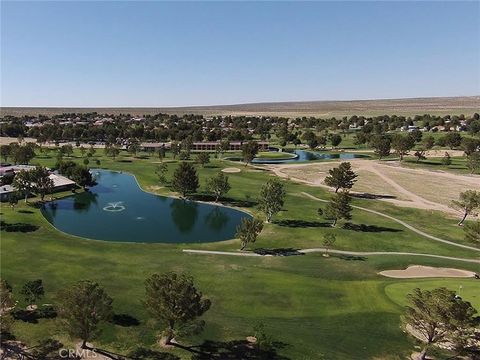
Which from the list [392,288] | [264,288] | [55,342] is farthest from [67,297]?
[392,288]

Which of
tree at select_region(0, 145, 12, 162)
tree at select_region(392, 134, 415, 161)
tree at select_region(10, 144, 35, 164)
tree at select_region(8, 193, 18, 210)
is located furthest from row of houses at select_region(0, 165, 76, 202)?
tree at select_region(392, 134, 415, 161)

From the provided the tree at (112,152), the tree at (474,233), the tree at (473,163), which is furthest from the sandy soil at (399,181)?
the tree at (112,152)

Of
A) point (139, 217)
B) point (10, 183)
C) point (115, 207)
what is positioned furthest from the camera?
point (10, 183)

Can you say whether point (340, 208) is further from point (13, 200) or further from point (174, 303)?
point (13, 200)

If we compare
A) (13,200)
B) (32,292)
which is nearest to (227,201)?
(13,200)

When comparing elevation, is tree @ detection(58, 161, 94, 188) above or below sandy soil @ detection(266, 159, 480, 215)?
above

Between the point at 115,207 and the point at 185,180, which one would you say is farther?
the point at 185,180

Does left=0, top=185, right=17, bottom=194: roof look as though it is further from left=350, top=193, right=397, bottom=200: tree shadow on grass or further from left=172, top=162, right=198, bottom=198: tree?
left=350, top=193, right=397, bottom=200: tree shadow on grass

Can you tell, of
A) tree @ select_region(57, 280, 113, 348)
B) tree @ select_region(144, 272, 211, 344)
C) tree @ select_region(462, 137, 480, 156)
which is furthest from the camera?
tree @ select_region(462, 137, 480, 156)
